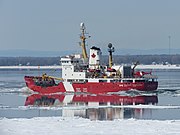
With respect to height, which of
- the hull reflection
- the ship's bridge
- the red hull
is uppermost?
the ship's bridge

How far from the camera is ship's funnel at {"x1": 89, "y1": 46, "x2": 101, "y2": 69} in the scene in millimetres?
34656

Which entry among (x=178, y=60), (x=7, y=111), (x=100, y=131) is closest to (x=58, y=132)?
(x=100, y=131)

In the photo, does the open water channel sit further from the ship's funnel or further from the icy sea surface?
the ship's funnel

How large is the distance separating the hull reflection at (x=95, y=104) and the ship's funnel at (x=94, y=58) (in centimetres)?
305

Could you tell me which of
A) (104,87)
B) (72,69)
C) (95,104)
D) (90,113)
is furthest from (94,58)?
(90,113)

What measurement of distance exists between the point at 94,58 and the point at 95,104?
872 cm

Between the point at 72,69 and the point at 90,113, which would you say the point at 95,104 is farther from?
the point at 72,69

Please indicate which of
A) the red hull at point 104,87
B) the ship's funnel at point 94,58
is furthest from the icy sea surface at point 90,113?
the ship's funnel at point 94,58

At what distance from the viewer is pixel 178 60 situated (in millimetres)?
129625

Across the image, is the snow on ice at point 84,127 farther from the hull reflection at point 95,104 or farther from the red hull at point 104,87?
the red hull at point 104,87

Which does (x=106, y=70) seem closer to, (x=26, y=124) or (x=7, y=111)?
(x=7, y=111)

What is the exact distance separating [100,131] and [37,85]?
19705 mm

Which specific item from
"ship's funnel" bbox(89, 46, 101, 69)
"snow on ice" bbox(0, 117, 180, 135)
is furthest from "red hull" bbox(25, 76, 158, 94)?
"snow on ice" bbox(0, 117, 180, 135)

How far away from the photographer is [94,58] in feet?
114
